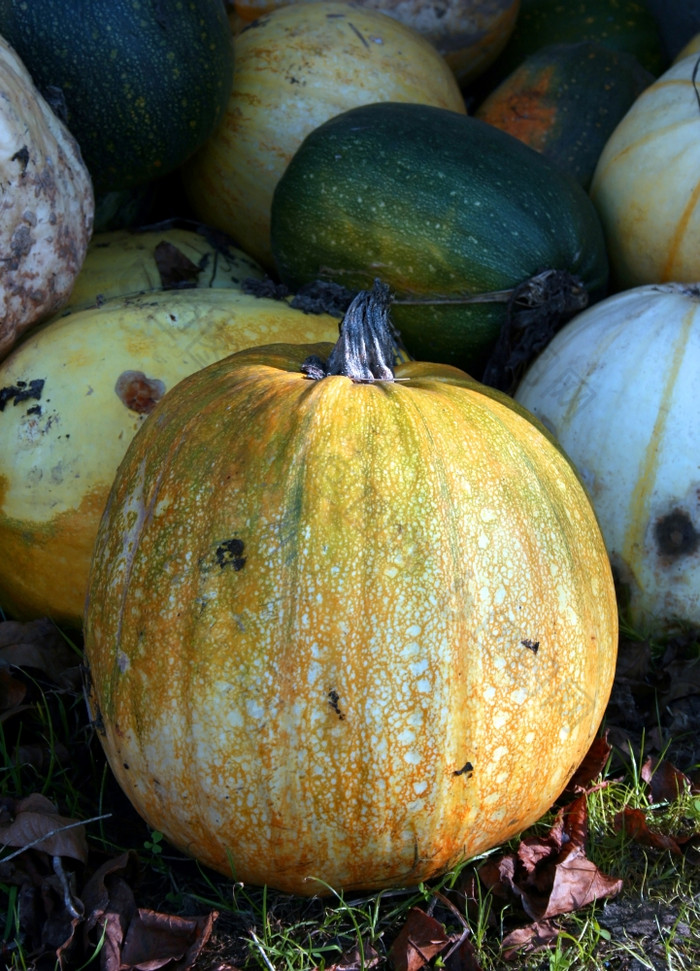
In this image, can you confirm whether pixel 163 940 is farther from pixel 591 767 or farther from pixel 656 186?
pixel 656 186

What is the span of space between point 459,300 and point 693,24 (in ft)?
7.56

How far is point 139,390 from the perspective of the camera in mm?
2244

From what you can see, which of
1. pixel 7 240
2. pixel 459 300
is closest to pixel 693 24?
pixel 459 300

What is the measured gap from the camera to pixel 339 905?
5.71 feet

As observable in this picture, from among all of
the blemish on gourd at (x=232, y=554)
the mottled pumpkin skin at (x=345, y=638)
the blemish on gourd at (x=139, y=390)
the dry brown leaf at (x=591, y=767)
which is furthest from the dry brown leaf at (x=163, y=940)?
the blemish on gourd at (x=139, y=390)

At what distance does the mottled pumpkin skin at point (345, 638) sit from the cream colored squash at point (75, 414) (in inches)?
20.4

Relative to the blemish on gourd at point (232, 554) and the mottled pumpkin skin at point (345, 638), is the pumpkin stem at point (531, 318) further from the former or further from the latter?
the blemish on gourd at point (232, 554)

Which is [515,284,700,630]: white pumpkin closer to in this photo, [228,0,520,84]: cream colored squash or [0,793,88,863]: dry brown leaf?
[0,793,88,863]: dry brown leaf

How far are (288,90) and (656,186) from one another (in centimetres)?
121

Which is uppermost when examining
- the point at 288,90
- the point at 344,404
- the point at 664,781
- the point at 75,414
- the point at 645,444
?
the point at 288,90

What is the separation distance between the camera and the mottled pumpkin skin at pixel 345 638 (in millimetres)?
1530

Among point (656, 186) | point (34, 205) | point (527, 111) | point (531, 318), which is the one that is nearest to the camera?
point (34, 205)

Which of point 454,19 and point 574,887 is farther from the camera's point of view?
point 454,19

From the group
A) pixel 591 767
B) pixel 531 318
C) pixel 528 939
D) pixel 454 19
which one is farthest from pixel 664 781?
pixel 454 19
